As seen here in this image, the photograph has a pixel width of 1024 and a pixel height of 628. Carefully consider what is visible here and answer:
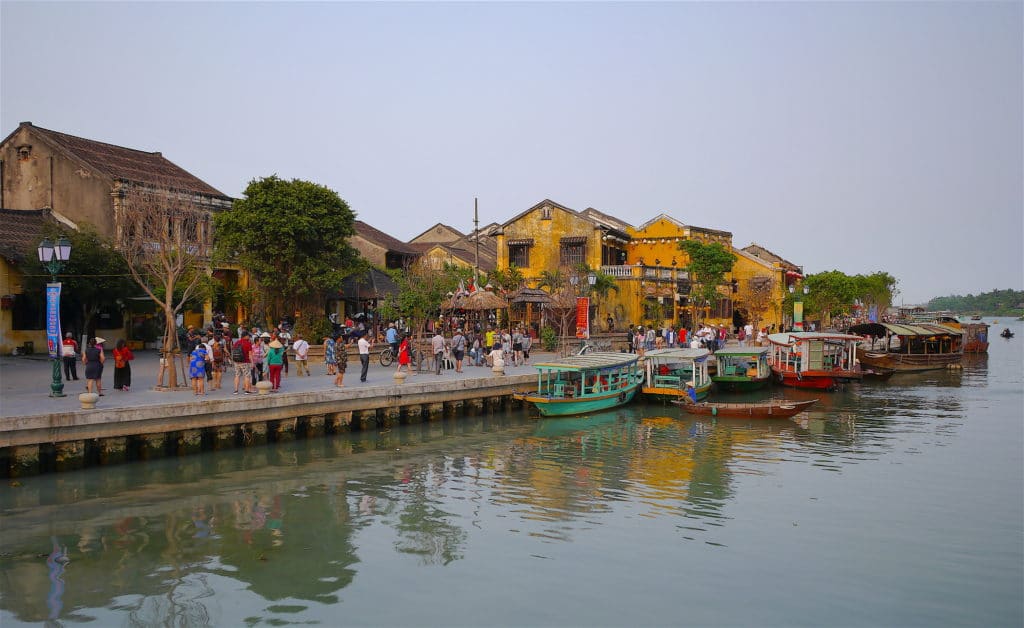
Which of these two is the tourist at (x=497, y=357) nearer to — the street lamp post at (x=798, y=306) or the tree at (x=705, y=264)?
the tree at (x=705, y=264)

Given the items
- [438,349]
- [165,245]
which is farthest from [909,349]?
[165,245]

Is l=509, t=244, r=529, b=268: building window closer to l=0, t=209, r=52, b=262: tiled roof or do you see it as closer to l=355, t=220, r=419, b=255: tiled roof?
l=355, t=220, r=419, b=255: tiled roof

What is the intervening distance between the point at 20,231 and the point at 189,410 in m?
15.8

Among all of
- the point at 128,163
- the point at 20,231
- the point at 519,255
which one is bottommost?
the point at 20,231

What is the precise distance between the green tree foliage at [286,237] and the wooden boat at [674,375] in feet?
45.1

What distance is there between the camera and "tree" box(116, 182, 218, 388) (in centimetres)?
1902

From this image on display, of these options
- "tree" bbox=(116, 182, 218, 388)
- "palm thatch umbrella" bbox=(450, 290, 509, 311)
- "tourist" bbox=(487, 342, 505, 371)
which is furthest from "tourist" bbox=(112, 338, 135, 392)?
"palm thatch umbrella" bbox=(450, 290, 509, 311)

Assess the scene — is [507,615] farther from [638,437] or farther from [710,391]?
[710,391]

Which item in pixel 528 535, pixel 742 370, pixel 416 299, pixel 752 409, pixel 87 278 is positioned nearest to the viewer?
pixel 528 535

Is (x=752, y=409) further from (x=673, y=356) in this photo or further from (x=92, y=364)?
(x=92, y=364)

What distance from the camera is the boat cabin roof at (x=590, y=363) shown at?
23.3 metres

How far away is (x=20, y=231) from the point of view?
90.0ft

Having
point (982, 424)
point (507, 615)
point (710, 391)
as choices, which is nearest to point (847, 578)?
point (507, 615)

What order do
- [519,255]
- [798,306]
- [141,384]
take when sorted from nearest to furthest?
[141,384] → [798,306] → [519,255]
